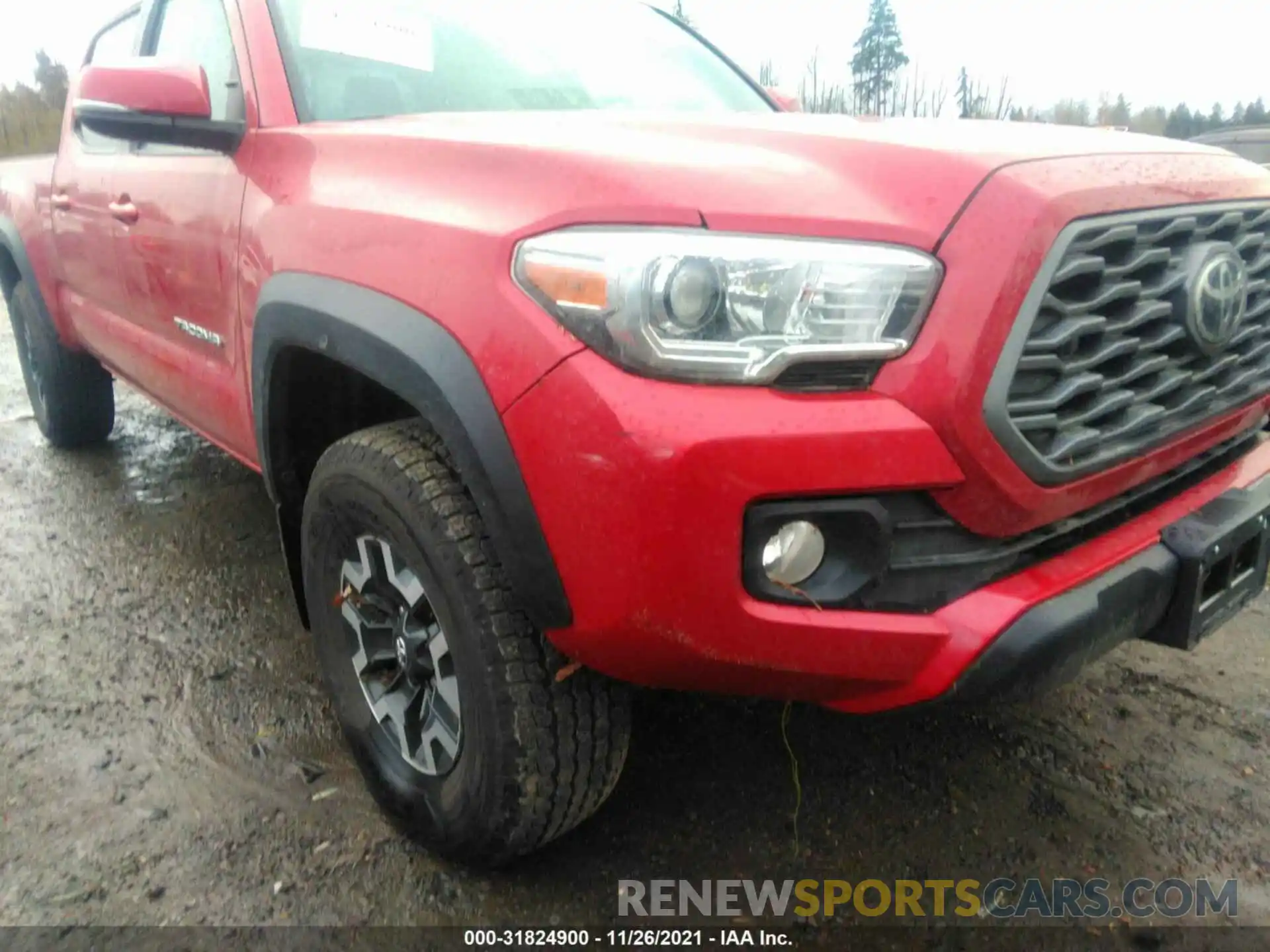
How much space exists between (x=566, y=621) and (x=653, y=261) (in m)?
0.56

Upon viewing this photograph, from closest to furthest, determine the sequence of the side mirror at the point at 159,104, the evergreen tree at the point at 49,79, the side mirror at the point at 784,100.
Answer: the side mirror at the point at 159,104
the side mirror at the point at 784,100
the evergreen tree at the point at 49,79

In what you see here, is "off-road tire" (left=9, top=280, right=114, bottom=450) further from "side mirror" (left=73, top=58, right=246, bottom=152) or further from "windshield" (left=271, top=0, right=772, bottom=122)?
Result: "windshield" (left=271, top=0, right=772, bottom=122)

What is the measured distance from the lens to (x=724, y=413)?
1349mm

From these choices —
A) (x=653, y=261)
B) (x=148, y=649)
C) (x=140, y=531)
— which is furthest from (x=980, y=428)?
(x=140, y=531)

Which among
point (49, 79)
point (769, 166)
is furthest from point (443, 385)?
point (49, 79)

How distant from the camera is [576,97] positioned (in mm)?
2492

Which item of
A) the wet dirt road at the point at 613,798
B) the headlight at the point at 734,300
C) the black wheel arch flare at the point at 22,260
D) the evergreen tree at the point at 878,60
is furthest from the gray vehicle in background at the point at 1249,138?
the black wheel arch flare at the point at 22,260

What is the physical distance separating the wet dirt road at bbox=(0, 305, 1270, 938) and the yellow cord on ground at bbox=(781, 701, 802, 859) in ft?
0.04

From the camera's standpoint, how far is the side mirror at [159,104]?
2.24m

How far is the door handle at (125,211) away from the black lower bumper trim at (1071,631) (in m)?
2.63

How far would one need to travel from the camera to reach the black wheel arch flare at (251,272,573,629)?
148 cm

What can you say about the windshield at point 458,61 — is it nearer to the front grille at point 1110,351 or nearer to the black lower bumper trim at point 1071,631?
the front grille at point 1110,351

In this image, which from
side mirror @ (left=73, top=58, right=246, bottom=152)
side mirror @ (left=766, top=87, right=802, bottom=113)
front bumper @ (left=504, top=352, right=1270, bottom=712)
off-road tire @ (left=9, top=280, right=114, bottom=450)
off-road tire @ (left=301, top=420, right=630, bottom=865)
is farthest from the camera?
off-road tire @ (left=9, top=280, right=114, bottom=450)

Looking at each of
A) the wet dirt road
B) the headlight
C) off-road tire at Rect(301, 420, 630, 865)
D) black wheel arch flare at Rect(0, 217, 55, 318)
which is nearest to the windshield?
off-road tire at Rect(301, 420, 630, 865)
